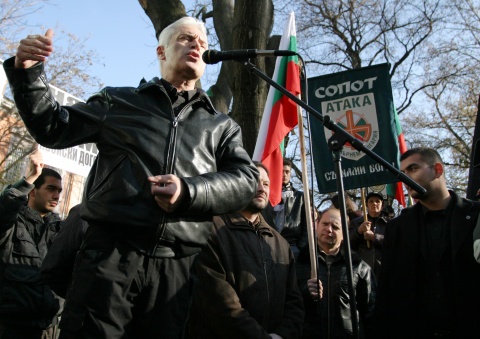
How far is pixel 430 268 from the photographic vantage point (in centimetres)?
405

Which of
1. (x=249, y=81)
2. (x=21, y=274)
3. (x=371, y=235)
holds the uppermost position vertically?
(x=249, y=81)

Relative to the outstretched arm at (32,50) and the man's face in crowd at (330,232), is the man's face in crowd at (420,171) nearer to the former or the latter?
the man's face in crowd at (330,232)

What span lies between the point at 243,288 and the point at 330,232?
1.47 metres

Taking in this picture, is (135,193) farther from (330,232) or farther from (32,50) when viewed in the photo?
(330,232)

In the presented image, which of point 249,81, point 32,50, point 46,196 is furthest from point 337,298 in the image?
point 249,81

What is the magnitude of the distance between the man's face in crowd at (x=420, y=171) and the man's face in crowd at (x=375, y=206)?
2626 mm

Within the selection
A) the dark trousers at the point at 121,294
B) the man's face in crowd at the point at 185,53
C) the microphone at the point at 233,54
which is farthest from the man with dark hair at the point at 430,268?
the dark trousers at the point at 121,294

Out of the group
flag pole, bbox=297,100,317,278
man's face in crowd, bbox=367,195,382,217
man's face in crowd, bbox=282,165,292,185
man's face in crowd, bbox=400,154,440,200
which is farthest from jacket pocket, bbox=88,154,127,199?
man's face in crowd, bbox=367,195,382,217

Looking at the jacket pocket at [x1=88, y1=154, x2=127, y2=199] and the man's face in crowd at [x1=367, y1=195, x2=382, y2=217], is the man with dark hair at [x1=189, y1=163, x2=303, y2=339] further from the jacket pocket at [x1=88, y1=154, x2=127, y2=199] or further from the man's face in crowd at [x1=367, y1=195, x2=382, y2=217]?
the man's face in crowd at [x1=367, y1=195, x2=382, y2=217]

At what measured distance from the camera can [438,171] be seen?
4.45 metres

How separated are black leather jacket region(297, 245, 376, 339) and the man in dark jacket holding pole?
2.32m

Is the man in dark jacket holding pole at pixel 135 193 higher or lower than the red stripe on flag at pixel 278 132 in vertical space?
lower

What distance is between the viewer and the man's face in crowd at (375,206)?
7.10m

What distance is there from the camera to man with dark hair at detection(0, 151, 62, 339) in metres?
4.21
